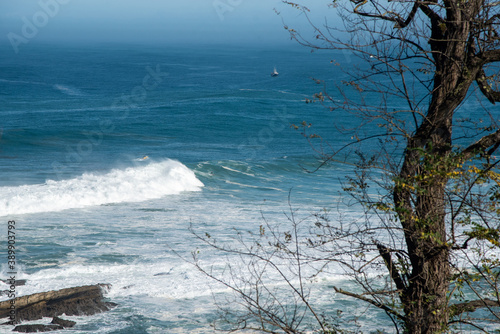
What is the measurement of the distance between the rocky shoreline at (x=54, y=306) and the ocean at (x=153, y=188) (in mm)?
205

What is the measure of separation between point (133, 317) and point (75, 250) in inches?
139

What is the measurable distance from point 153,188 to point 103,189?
1974mm

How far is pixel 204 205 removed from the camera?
15.7m

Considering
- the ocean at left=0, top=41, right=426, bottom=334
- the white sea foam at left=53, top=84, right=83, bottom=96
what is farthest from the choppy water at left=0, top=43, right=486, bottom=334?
the white sea foam at left=53, top=84, right=83, bottom=96

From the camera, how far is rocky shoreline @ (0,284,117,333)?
673 centimetres

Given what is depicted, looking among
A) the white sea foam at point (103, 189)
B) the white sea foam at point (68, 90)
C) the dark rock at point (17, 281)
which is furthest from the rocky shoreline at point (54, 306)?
the white sea foam at point (68, 90)

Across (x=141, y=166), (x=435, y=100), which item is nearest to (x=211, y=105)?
(x=141, y=166)

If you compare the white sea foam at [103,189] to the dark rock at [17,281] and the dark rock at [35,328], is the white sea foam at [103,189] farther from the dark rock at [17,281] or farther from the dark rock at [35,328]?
the dark rock at [35,328]

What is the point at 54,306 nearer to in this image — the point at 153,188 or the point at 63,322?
the point at 63,322

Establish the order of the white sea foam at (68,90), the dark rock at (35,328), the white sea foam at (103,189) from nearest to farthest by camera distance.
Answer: the dark rock at (35,328) < the white sea foam at (103,189) < the white sea foam at (68,90)

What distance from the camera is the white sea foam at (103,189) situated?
47.1ft

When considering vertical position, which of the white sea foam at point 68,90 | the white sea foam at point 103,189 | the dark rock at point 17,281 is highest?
the white sea foam at point 68,90

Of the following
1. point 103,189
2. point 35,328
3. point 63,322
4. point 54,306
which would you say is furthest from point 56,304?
point 103,189

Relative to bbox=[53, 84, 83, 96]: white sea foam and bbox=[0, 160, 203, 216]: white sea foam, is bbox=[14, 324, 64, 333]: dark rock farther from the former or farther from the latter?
bbox=[53, 84, 83, 96]: white sea foam
